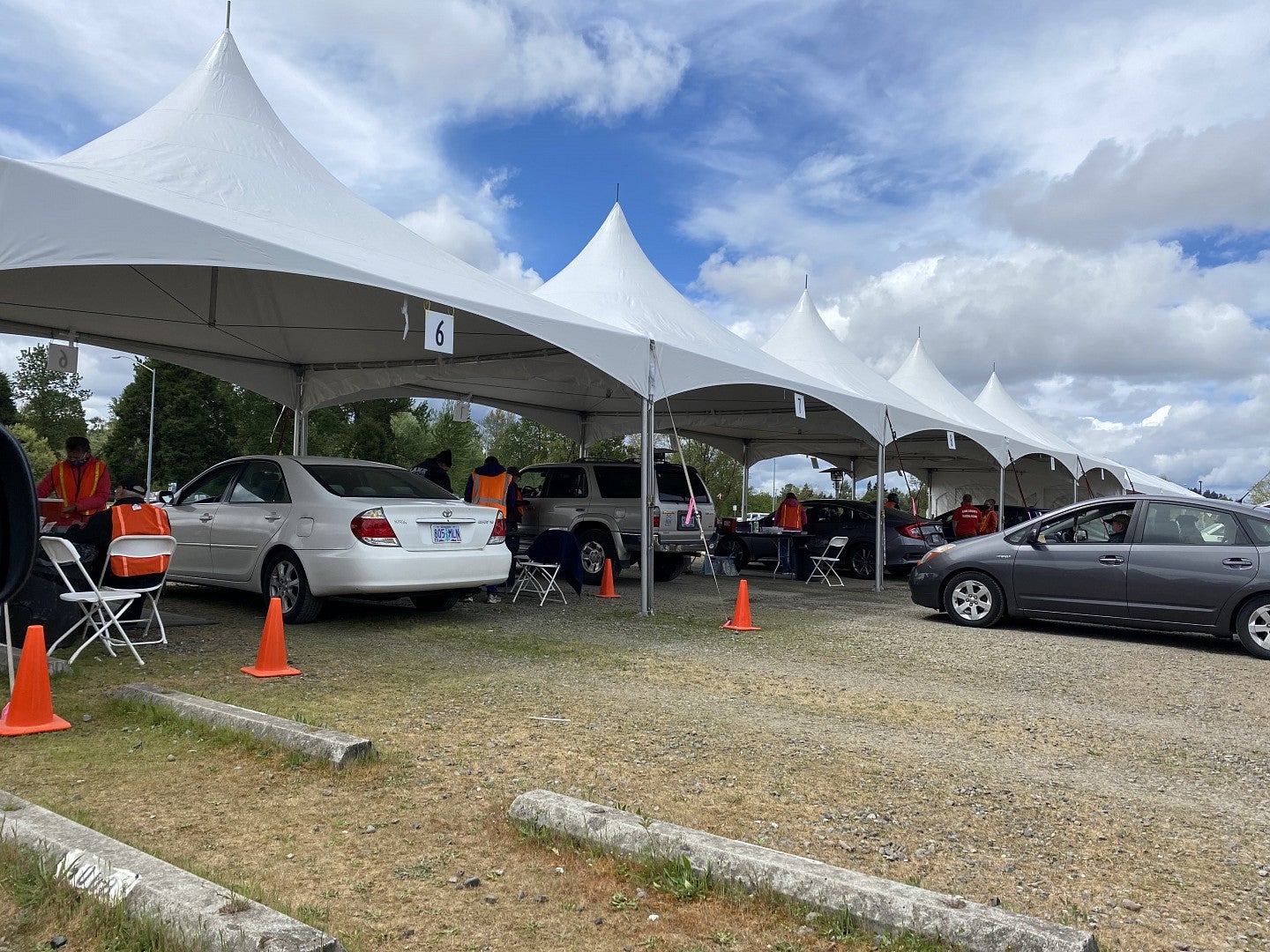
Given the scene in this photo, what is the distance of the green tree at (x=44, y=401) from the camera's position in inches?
2205

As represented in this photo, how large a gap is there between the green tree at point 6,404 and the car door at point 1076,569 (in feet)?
184

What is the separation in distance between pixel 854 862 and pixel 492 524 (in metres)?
6.21

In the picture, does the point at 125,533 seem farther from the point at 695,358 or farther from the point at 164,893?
the point at 695,358

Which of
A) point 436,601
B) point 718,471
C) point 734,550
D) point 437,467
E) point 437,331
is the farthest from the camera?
point 718,471

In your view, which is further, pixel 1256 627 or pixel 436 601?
pixel 436 601

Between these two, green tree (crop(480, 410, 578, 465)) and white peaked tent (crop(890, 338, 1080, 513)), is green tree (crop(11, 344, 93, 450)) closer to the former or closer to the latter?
green tree (crop(480, 410, 578, 465))

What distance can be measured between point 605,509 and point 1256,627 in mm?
8206

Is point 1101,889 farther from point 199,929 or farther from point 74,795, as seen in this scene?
point 74,795

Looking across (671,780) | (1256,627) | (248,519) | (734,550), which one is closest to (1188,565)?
(1256,627)

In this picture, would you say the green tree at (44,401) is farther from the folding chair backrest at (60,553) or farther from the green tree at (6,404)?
the folding chair backrest at (60,553)

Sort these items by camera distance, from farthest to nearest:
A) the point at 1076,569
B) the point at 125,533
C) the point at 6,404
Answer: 1. the point at 6,404
2. the point at 1076,569
3. the point at 125,533

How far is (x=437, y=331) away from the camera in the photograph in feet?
28.1

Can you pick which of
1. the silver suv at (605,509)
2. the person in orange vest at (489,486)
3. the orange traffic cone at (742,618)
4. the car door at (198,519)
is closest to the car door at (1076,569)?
the orange traffic cone at (742,618)

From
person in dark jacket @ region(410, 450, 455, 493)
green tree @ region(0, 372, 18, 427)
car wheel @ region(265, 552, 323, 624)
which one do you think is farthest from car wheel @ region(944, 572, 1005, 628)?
green tree @ region(0, 372, 18, 427)
